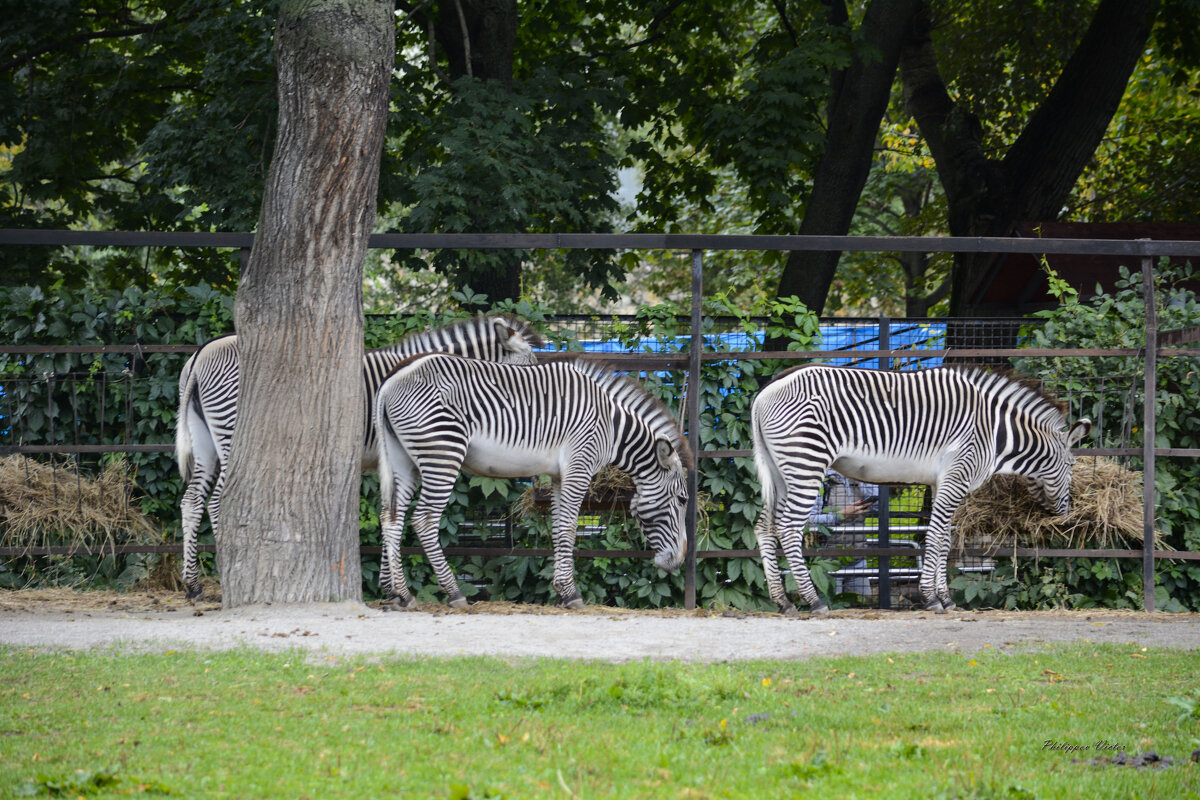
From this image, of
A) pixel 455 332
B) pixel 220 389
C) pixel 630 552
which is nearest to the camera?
pixel 220 389

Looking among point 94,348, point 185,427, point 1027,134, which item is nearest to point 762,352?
point 185,427

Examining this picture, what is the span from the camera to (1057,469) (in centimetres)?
955

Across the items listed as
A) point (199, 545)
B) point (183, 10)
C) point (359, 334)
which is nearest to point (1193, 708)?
point (359, 334)

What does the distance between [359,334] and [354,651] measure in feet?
9.36

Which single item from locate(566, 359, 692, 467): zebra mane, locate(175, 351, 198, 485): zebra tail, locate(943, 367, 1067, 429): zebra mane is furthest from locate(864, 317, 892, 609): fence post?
locate(175, 351, 198, 485): zebra tail

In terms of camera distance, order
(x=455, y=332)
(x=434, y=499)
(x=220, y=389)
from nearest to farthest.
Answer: (x=434, y=499), (x=220, y=389), (x=455, y=332)

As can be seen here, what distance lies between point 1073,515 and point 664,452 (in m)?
3.71

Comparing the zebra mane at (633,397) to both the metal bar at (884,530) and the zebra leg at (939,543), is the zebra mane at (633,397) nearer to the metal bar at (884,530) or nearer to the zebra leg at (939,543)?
the metal bar at (884,530)

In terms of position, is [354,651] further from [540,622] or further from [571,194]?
[571,194]

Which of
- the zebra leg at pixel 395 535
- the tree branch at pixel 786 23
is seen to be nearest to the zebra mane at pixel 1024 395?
the zebra leg at pixel 395 535

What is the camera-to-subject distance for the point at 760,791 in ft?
12.8

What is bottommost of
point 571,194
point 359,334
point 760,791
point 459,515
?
point 760,791

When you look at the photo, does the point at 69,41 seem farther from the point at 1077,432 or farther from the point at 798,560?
the point at 1077,432

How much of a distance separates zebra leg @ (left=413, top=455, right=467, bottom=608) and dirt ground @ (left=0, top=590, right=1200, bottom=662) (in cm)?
46
